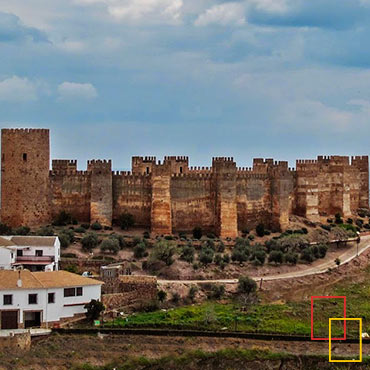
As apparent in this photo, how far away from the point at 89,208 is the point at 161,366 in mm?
19239

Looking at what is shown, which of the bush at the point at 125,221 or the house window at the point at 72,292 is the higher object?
the bush at the point at 125,221

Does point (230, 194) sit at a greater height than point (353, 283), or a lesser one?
greater

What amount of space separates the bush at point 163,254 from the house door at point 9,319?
9890 millimetres

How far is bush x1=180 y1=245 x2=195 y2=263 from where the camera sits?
4103 cm

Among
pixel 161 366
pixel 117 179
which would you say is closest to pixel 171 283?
pixel 161 366

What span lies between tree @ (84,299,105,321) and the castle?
13.5m

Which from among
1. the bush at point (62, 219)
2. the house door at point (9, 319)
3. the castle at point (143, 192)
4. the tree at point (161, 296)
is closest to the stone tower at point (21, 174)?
the castle at point (143, 192)

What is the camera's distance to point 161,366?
29.4 m

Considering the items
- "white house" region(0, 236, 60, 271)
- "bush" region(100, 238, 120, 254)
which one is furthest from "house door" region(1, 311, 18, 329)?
"bush" region(100, 238, 120, 254)

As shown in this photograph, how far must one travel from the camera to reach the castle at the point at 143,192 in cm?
4569

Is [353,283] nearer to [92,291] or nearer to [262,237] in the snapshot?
[262,237]

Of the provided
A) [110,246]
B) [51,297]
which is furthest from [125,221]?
[51,297]

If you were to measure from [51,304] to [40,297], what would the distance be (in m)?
0.55

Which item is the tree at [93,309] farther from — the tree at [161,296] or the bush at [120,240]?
the bush at [120,240]
